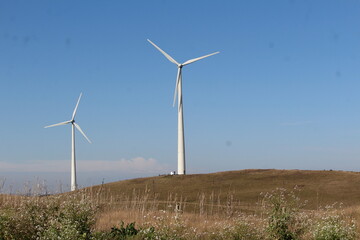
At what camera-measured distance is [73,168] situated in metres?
55.5

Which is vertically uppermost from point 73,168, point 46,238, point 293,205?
point 73,168

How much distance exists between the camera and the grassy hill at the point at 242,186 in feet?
122

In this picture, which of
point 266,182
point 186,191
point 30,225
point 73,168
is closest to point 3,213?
point 30,225

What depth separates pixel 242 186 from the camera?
143 feet

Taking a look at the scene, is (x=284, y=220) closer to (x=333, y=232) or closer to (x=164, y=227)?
(x=333, y=232)

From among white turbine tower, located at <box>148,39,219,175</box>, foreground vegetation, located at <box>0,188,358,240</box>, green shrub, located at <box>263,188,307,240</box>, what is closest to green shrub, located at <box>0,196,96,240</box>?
foreground vegetation, located at <box>0,188,358,240</box>

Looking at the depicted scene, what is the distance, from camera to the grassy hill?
3728cm

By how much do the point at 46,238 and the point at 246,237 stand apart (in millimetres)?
5388

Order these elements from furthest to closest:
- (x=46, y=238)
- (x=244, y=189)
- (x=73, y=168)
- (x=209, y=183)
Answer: (x=73, y=168) < (x=209, y=183) < (x=244, y=189) < (x=46, y=238)

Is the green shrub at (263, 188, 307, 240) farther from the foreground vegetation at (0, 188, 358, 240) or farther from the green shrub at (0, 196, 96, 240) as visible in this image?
the green shrub at (0, 196, 96, 240)

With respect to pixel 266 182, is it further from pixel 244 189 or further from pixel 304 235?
pixel 304 235

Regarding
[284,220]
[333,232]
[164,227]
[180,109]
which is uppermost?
[180,109]

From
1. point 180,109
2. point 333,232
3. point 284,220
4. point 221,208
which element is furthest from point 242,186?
point 333,232

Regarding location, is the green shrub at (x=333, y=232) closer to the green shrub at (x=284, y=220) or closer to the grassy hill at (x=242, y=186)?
the green shrub at (x=284, y=220)
